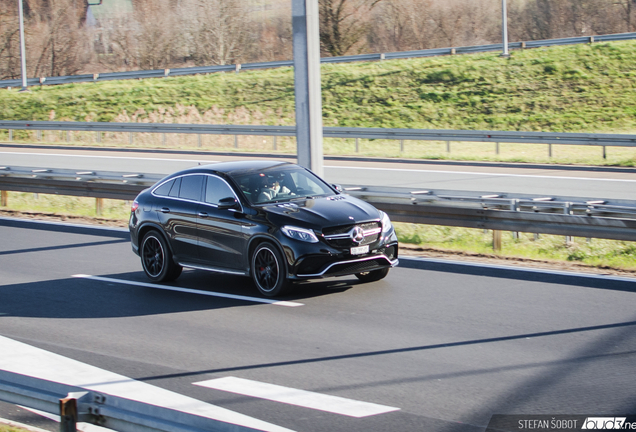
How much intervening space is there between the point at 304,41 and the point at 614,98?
2274cm

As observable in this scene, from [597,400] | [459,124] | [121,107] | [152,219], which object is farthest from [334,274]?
[121,107]

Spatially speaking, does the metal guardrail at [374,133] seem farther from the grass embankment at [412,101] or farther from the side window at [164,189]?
the side window at [164,189]

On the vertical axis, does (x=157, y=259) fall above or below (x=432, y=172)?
below

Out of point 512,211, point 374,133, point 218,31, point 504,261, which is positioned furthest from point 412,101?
point 504,261

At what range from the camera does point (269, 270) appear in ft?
31.2

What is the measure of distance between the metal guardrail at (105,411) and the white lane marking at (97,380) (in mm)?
1325

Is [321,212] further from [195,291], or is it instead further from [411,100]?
[411,100]

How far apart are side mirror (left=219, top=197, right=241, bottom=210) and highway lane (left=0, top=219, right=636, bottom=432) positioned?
107 centimetres

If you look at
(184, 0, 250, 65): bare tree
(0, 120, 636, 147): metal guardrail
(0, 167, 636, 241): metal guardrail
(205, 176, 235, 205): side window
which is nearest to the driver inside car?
(205, 176, 235, 205): side window

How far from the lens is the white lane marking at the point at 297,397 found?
5.68 m

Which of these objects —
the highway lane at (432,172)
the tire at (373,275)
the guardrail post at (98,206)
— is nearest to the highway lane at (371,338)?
the tire at (373,275)

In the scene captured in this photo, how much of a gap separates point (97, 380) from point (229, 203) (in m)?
3.72

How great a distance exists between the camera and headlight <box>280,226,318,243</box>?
915cm

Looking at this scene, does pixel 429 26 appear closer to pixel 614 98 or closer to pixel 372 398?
pixel 614 98
